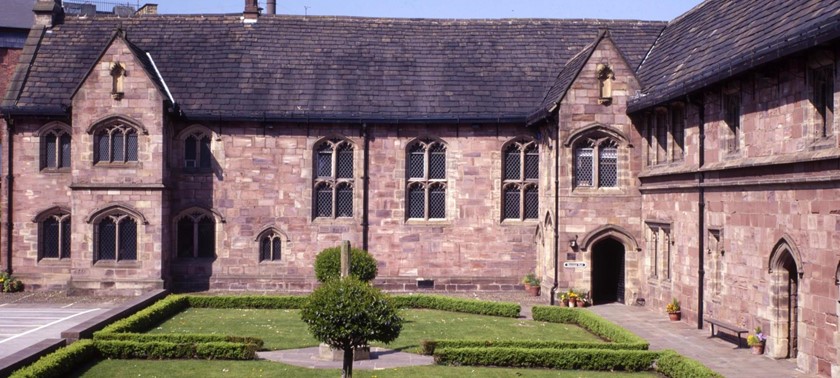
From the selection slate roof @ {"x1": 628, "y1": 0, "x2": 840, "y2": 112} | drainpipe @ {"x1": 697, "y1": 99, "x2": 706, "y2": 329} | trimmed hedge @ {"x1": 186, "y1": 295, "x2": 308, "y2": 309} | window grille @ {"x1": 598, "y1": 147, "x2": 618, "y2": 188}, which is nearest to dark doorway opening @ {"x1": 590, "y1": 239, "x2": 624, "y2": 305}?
window grille @ {"x1": 598, "y1": 147, "x2": 618, "y2": 188}

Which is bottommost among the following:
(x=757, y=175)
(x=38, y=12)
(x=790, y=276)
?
(x=790, y=276)

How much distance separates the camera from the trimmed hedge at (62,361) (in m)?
18.1

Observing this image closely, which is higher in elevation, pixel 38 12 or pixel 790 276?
pixel 38 12

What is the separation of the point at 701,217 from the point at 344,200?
50.5 ft

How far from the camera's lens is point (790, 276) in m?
22.0

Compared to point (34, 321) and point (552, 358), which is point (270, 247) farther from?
point (552, 358)

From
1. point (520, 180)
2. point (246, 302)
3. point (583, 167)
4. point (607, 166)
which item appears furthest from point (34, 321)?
point (607, 166)

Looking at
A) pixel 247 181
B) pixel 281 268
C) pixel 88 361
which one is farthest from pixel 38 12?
pixel 88 361

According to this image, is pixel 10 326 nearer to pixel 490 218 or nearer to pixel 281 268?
pixel 281 268

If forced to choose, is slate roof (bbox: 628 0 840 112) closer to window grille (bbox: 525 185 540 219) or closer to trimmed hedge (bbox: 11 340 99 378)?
window grille (bbox: 525 185 540 219)

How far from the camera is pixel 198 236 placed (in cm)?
3734

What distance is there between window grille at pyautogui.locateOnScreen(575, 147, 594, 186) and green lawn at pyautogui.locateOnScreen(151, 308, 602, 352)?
6345 mm

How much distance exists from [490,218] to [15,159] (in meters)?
18.3

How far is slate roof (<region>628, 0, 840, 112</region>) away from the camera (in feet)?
65.9
